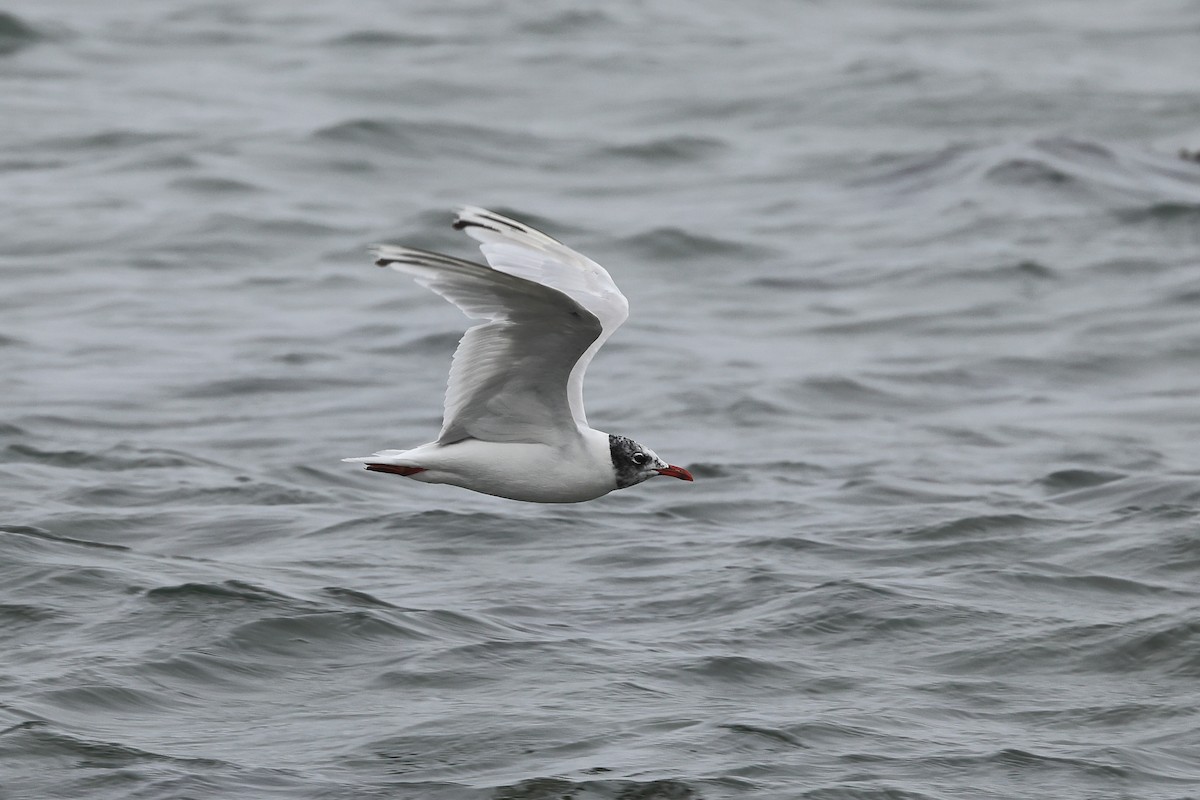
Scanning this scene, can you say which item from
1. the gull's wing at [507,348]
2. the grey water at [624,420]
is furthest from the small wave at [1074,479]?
the gull's wing at [507,348]

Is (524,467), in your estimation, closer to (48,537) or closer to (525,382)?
(525,382)

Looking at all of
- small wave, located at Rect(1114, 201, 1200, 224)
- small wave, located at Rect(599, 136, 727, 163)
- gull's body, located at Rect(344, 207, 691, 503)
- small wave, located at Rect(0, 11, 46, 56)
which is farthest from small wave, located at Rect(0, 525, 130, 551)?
small wave, located at Rect(0, 11, 46, 56)

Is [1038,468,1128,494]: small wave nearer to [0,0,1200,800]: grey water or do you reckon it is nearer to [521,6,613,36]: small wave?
[0,0,1200,800]: grey water

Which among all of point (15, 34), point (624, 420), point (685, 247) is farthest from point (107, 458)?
point (15, 34)

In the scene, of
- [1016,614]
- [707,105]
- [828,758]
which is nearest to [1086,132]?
[707,105]

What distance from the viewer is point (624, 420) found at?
14.7 metres

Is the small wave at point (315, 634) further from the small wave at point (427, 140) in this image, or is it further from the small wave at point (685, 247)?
the small wave at point (427, 140)

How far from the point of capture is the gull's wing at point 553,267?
26.6 ft

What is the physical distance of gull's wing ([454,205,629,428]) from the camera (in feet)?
26.6

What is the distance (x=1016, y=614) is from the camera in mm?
11070

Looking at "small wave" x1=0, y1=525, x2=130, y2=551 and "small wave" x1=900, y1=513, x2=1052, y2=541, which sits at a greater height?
"small wave" x1=0, y1=525, x2=130, y2=551

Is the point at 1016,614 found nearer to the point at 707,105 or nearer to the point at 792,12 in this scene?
the point at 707,105

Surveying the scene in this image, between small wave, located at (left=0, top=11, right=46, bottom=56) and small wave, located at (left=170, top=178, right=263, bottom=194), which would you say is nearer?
small wave, located at (left=170, top=178, right=263, bottom=194)

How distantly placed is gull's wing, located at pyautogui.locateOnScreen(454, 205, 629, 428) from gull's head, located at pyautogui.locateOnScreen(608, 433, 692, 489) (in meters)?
0.19
